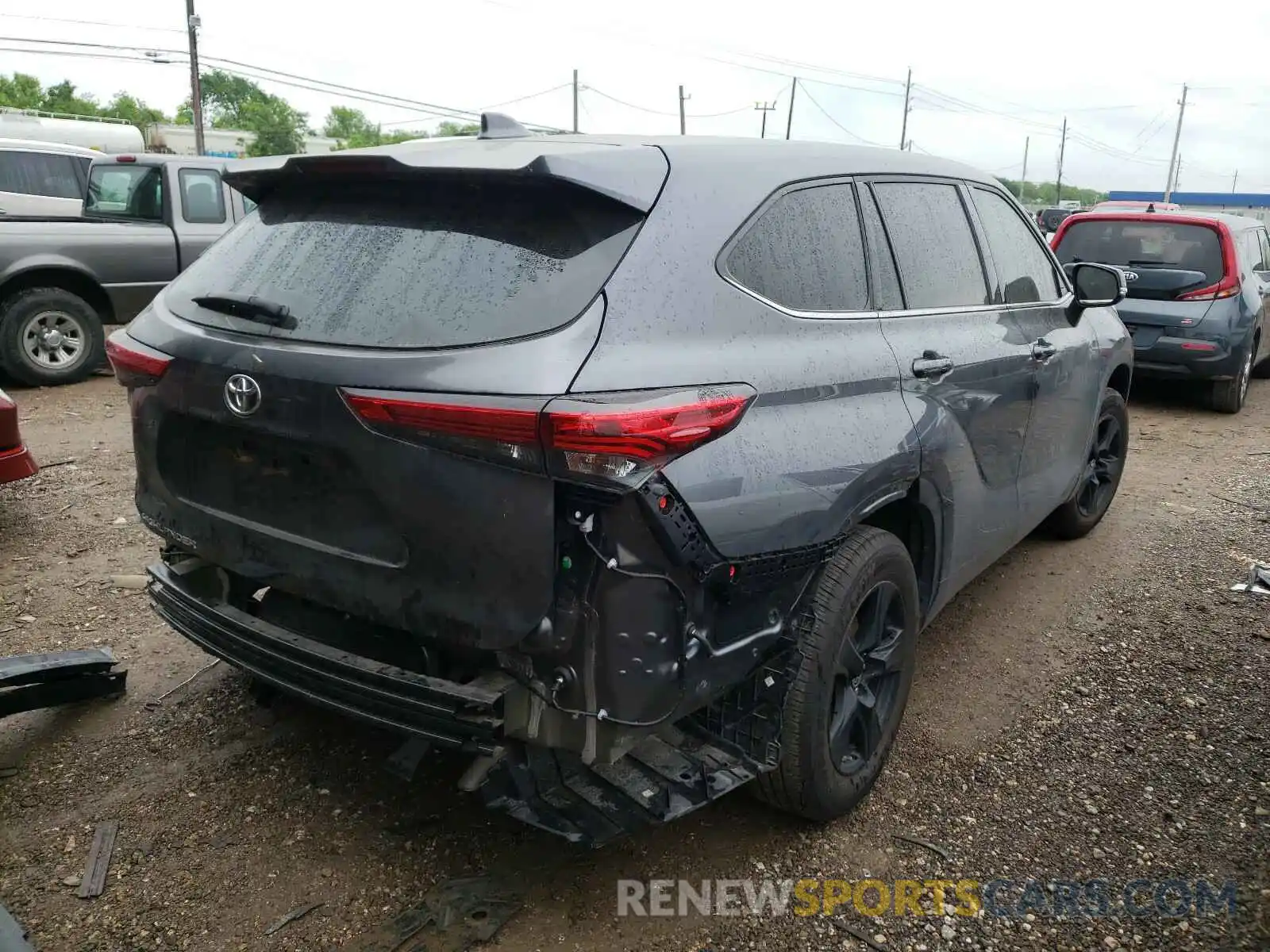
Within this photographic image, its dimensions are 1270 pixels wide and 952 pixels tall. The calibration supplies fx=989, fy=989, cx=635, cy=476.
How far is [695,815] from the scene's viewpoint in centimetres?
284

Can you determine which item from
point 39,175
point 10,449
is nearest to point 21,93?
point 39,175

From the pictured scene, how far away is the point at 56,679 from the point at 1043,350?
12.0ft

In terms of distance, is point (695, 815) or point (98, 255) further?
point (98, 255)

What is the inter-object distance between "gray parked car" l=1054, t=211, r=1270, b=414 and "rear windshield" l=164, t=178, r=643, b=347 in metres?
7.54

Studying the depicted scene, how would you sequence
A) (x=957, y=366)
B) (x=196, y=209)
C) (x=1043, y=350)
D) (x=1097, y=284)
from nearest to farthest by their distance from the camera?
(x=957, y=366)
(x=1043, y=350)
(x=1097, y=284)
(x=196, y=209)

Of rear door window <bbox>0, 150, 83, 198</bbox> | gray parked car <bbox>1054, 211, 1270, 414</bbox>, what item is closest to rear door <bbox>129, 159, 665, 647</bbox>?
gray parked car <bbox>1054, 211, 1270, 414</bbox>

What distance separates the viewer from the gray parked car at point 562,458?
6.68ft

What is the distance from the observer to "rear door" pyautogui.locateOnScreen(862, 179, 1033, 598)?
2941 mm

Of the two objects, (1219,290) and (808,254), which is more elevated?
(808,254)

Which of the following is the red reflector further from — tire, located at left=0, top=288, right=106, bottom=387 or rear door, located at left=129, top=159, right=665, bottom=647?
tire, located at left=0, top=288, right=106, bottom=387

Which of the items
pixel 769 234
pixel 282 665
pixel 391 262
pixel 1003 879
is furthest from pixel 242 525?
pixel 1003 879

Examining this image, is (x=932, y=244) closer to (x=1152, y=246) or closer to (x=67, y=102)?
(x=1152, y=246)

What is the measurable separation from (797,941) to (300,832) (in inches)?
53.0

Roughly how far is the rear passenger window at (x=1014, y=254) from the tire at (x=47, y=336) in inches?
289
